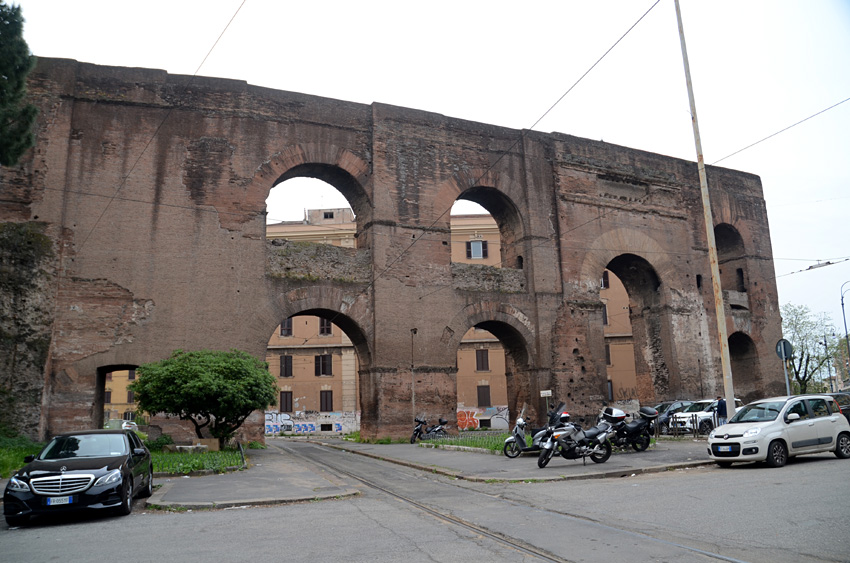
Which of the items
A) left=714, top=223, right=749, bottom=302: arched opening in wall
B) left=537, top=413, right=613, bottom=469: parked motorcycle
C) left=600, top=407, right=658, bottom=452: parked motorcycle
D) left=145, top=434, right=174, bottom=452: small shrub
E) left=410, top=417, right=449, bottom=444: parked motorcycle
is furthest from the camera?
left=714, top=223, right=749, bottom=302: arched opening in wall

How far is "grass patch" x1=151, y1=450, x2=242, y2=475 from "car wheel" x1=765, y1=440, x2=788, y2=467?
9.84m

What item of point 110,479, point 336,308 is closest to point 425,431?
point 336,308

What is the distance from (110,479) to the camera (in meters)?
7.96

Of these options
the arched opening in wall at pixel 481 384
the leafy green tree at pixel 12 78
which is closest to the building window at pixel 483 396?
the arched opening in wall at pixel 481 384

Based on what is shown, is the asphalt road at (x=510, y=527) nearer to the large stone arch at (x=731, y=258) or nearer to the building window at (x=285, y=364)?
the large stone arch at (x=731, y=258)

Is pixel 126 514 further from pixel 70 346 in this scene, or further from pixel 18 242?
pixel 18 242

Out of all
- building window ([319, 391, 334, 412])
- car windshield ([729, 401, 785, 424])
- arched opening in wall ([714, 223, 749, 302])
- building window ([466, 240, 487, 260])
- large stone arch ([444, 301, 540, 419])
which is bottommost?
car windshield ([729, 401, 785, 424])

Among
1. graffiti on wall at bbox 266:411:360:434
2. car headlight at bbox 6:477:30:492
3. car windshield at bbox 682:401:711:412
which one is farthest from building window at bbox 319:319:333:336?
car headlight at bbox 6:477:30:492

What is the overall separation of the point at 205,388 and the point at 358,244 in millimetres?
8743

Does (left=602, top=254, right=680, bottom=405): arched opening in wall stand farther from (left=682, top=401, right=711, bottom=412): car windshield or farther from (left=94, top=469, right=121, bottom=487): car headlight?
(left=94, top=469, right=121, bottom=487): car headlight

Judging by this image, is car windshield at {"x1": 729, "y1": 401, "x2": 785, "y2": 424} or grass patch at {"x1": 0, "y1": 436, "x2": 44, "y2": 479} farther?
grass patch at {"x1": 0, "y1": 436, "x2": 44, "y2": 479}

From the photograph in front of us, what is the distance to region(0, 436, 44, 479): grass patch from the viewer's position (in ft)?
39.8

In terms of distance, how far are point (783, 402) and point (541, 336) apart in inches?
470

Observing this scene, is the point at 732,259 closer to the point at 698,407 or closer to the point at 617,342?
the point at 698,407
